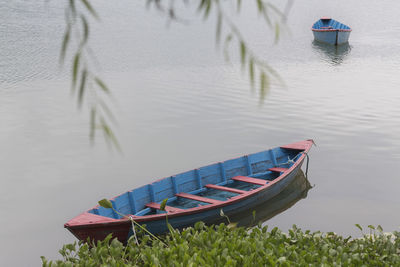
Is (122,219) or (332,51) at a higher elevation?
(332,51)

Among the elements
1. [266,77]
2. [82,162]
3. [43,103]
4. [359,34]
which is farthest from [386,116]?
[359,34]

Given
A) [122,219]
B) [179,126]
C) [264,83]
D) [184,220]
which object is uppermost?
[264,83]

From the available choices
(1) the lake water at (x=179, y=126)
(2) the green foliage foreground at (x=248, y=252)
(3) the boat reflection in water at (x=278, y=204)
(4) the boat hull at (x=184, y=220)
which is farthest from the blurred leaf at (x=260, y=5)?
(3) the boat reflection in water at (x=278, y=204)

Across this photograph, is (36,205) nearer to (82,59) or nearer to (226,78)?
(82,59)

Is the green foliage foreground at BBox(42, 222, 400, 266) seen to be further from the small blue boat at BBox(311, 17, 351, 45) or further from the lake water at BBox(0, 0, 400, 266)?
the small blue boat at BBox(311, 17, 351, 45)

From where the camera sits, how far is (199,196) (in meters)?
10.2

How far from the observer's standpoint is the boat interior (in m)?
9.19

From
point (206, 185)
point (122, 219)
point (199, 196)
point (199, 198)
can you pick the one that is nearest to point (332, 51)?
point (206, 185)

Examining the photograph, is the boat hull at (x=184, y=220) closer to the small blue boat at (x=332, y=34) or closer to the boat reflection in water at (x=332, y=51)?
the boat reflection in water at (x=332, y=51)

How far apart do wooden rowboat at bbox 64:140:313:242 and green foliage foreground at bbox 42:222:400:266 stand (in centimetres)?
253

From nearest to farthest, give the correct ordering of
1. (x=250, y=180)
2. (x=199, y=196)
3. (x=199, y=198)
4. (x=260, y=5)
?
1. (x=260, y=5)
2. (x=199, y=198)
3. (x=199, y=196)
4. (x=250, y=180)

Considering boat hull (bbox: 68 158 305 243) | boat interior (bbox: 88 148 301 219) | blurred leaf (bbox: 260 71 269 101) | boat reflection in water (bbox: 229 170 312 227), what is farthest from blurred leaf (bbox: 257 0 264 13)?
boat reflection in water (bbox: 229 170 312 227)

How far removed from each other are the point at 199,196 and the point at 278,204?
2.09 meters

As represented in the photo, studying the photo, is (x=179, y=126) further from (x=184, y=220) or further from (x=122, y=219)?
(x=122, y=219)
